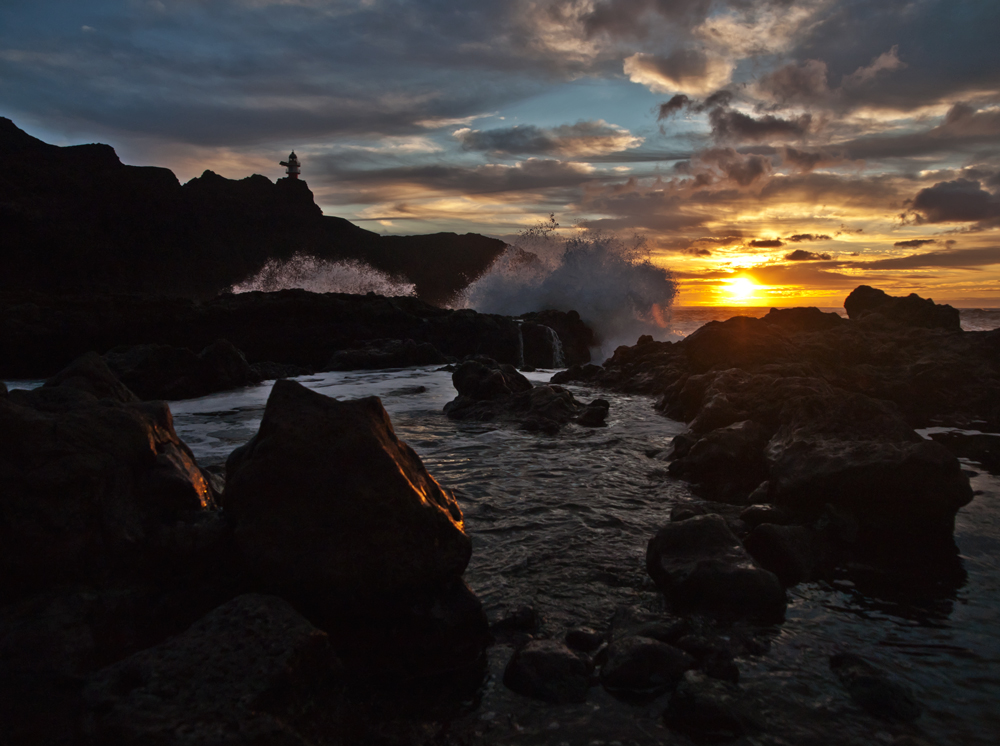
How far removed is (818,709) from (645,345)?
17.6 meters

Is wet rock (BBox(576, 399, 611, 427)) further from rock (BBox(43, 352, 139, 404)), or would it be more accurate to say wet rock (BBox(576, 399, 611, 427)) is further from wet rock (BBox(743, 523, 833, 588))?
rock (BBox(43, 352, 139, 404))

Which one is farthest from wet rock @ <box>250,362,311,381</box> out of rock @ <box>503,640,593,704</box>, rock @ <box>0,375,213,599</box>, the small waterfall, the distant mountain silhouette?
the distant mountain silhouette

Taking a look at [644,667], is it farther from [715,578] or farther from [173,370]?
[173,370]

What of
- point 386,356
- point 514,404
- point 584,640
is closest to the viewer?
point 584,640

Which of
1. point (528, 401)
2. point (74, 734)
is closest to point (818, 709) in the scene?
point (74, 734)

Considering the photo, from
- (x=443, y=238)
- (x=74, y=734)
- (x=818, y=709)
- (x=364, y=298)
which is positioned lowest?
(x=818, y=709)

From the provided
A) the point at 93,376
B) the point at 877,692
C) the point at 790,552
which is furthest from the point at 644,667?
the point at 93,376

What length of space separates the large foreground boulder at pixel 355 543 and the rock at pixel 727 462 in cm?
415

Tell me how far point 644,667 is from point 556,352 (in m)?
24.3

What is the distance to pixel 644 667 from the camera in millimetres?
3232

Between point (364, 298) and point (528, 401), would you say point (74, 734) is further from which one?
point (364, 298)

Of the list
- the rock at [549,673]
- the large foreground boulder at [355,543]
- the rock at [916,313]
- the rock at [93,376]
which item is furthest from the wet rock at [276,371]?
the rock at [916,313]

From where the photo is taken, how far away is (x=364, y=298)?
984 inches

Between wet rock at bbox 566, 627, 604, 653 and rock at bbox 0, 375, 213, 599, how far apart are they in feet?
8.32
